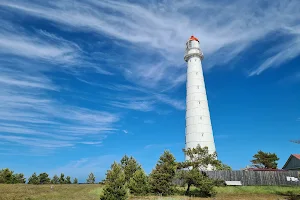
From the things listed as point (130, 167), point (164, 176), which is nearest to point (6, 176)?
point (130, 167)

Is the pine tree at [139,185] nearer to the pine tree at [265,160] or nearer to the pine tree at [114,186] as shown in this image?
the pine tree at [114,186]

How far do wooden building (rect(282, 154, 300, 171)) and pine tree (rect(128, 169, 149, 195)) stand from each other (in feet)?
101

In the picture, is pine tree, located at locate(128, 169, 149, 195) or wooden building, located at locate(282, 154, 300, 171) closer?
pine tree, located at locate(128, 169, 149, 195)

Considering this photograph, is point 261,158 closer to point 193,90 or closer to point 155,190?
point 193,90

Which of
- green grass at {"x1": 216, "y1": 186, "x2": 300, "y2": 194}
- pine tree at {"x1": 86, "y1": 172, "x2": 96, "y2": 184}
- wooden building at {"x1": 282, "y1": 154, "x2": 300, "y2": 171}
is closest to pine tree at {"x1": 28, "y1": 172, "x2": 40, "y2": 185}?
pine tree at {"x1": 86, "y1": 172, "x2": 96, "y2": 184}

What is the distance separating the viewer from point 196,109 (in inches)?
1759

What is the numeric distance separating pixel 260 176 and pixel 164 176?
17.0 meters

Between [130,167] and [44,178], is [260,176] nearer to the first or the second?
[130,167]

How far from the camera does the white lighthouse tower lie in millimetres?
42875

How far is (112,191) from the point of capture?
67.0ft

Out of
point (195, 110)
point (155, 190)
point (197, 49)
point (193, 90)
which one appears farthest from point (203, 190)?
point (197, 49)

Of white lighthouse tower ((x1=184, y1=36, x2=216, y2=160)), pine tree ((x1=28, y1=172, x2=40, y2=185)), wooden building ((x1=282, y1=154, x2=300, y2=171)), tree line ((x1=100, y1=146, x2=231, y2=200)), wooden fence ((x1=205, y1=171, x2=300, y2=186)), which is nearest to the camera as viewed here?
tree line ((x1=100, y1=146, x2=231, y2=200))

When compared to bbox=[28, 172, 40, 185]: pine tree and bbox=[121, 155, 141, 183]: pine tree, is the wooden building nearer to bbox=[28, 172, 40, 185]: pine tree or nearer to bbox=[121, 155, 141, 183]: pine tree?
bbox=[121, 155, 141, 183]: pine tree

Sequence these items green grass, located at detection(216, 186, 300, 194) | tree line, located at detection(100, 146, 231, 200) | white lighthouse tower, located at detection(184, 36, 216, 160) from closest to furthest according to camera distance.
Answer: tree line, located at detection(100, 146, 231, 200), green grass, located at detection(216, 186, 300, 194), white lighthouse tower, located at detection(184, 36, 216, 160)
